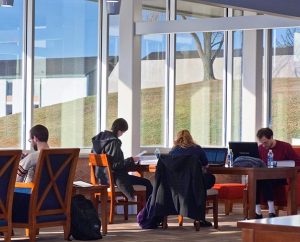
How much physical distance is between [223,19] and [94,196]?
2.96 meters

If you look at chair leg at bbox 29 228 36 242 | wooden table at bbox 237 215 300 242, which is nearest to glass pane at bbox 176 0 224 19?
chair leg at bbox 29 228 36 242

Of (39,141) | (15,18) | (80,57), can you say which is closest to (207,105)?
(80,57)

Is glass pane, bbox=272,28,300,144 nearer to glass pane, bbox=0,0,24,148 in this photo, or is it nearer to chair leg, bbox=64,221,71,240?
glass pane, bbox=0,0,24,148

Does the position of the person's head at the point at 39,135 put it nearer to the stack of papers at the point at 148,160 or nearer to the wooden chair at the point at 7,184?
the wooden chair at the point at 7,184

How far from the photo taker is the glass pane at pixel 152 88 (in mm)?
13281

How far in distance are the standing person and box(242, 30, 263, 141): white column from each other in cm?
279

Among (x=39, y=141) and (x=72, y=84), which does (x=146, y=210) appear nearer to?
(x=39, y=141)

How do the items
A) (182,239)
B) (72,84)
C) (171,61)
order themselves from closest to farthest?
(182,239), (72,84), (171,61)

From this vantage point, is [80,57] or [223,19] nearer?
[223,19]

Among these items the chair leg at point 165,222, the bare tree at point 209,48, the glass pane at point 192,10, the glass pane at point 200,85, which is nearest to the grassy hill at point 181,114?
the glass pane at point 200,85

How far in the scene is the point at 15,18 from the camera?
11.3 meters

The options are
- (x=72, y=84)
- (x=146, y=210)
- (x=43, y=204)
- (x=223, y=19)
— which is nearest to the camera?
(x=43, y=204)

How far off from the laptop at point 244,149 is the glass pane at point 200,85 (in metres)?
3.40

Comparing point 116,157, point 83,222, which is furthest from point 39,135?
point 116,157
